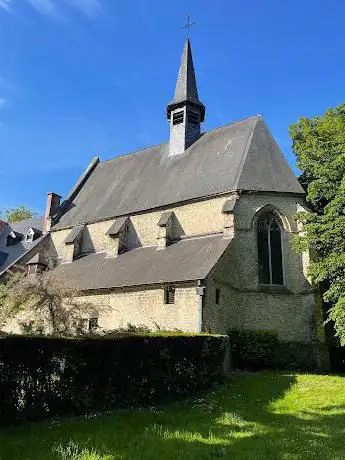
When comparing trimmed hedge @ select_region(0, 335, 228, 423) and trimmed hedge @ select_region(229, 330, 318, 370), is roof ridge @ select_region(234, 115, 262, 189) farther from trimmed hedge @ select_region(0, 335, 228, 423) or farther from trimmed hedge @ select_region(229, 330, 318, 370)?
trimmed hedge @ select_region(0, 335, 228, 423)

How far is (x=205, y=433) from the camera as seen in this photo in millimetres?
8125

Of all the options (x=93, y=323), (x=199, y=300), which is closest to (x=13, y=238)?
(x=93, y=323)

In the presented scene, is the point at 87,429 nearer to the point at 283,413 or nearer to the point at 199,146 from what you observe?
the point at 283,413

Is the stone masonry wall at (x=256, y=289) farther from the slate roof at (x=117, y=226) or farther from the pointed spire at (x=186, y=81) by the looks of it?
the pointed spire at (x=186, y=81)

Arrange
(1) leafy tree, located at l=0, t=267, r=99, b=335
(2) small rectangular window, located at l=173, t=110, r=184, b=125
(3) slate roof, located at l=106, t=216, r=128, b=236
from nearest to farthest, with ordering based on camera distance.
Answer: (1) leafy tree, located at l=0, t=267, r=99, b=335
(3) slate roof, located at l=106, t=216, r=128, b=236
(2) small rectangular window, located at l=173, t=110, r=184, b=125

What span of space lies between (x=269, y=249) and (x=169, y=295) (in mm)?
5574

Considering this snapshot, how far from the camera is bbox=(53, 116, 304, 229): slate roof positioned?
21578 mm

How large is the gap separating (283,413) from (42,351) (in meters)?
5.86

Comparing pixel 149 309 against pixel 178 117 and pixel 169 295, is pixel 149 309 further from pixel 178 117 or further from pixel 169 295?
pixel 178 117

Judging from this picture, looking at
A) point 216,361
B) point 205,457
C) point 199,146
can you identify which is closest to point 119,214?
point 199,146

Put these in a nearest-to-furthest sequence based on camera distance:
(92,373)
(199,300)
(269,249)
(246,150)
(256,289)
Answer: (92,373), (199,300), (256,289), (269,249), (246,150)

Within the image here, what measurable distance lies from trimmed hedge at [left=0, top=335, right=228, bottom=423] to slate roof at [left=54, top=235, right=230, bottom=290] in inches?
224

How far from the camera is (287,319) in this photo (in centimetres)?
1916

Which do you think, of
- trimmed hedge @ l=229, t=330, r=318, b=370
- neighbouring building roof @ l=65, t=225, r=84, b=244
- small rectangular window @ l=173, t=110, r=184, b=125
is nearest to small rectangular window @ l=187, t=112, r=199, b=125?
small rectangular window @ l=173, t=110, r=184, b=125
